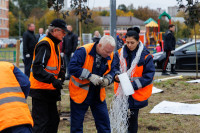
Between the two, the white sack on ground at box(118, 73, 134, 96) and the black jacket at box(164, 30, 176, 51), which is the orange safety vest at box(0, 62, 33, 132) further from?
the black jacket at box(164, 30, 176, 51)

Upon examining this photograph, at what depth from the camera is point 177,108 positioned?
24.6 ft

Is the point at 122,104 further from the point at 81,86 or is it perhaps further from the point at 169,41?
the point at 169,41

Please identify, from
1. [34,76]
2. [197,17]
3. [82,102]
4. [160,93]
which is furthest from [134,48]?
[197,17]

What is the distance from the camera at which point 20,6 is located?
357 feet

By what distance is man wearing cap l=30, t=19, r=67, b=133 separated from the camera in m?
4.50

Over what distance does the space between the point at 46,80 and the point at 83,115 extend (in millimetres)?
712

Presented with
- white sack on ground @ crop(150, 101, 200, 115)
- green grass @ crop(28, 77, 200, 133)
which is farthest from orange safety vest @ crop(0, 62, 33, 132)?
white sack on ground @ crop(150, 101, 200, 115)

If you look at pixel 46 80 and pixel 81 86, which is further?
pixel 81 86

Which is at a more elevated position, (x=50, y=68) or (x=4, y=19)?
(x=4, y=19)

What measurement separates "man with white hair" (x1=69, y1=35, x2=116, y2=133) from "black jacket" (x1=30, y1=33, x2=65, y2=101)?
30 centimetres

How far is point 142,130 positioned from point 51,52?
2.39 m

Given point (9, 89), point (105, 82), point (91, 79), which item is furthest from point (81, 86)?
point (9, 89)

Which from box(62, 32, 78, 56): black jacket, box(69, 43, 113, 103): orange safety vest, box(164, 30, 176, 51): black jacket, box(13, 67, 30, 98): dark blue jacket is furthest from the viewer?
box(164, 30, 176, 51): black jacket

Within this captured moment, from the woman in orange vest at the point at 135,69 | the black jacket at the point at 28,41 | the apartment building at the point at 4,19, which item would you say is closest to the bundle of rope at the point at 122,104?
the woman in orange vest at the point at 135,69
